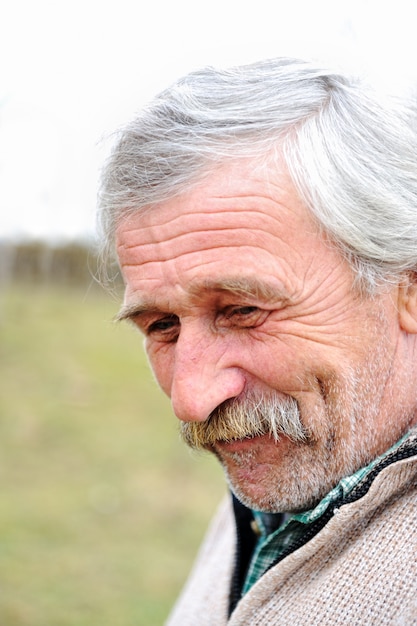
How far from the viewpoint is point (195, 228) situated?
5.90 feet

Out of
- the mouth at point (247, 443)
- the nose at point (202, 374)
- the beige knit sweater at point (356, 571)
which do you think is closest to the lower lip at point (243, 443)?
the mouth at point (247, 443)

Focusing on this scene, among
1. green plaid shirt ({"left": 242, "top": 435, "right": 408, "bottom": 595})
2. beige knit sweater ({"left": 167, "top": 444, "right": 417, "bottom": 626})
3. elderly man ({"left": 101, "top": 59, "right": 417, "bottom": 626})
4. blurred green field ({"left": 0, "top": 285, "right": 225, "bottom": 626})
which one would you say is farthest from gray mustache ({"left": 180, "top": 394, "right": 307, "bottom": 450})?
blurred green field ({"left": 0, "top": 285, "right": 225, "bottom": 626})

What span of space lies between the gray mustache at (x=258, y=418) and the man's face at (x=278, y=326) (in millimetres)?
11

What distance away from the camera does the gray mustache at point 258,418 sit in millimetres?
1799

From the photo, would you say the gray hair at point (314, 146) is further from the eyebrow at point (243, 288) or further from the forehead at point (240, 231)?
the eyebrow at point (243, 288)

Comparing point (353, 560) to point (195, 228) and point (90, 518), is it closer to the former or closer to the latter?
point (195, 228)

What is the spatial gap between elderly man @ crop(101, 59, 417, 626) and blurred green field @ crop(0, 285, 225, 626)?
59 cm

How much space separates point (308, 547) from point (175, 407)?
470 mm

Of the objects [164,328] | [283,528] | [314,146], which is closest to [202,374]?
[164,328]

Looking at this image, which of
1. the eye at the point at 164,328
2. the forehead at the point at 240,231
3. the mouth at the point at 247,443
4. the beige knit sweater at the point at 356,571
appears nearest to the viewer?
the beige knit sweater at the point at 356,571

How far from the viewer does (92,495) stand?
27.6ft

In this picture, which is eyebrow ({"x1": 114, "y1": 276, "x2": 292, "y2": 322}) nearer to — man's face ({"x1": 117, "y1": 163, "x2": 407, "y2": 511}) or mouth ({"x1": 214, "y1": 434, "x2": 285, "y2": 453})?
man's face ({"x1": 117, "y1": 163, "x2": 407, "y2": 511})

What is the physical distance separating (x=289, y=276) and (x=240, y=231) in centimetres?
17

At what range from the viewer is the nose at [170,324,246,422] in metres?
1.79
